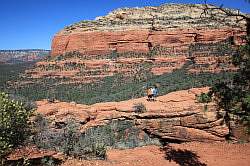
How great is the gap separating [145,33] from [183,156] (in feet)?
127

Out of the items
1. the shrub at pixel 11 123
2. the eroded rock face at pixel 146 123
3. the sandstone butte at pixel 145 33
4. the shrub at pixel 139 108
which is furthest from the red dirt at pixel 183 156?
the sandstone butte at pixel 145 33

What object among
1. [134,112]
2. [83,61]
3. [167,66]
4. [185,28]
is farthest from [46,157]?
[185,28]

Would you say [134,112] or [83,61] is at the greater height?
[83,61]

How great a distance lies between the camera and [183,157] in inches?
656

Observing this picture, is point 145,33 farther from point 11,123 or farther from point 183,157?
point 11,123

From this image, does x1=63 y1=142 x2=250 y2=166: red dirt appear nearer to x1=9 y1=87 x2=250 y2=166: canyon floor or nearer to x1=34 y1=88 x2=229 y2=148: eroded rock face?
x1=9 y1=87 x2=250 y2=166: canyon floor

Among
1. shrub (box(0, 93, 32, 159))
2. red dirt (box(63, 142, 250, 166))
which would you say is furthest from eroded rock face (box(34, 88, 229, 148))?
shrub (box(0, 93, 32, 159))

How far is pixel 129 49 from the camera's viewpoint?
2109 inches

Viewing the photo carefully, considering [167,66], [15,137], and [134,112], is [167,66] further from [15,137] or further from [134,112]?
[15,137]

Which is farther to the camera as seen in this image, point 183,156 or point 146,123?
point 146,123

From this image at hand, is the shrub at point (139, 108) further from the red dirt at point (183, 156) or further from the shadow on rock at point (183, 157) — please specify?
the shadow on rock at point (183, 157)

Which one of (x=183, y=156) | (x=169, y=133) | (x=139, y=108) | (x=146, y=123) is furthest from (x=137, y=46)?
(x=183, y=156)

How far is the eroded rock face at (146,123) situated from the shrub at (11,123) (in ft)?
6.91

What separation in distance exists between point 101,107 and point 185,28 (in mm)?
34207
